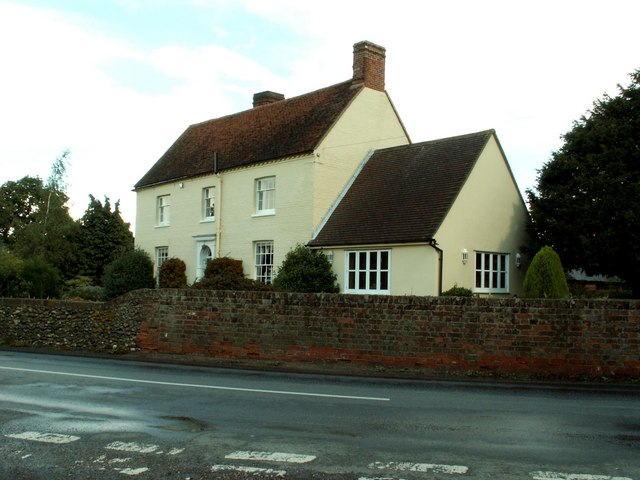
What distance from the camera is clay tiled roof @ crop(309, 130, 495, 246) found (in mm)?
23844

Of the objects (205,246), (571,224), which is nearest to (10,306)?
(205,246)

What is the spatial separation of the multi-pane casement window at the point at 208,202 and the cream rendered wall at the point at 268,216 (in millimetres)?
1076

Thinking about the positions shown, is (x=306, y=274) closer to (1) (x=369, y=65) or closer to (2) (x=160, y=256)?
(1) (x=369, y=65)

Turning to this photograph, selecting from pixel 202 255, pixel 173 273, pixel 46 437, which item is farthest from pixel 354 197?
pixel 46 437

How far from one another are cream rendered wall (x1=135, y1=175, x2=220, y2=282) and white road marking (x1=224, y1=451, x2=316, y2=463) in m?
24.7

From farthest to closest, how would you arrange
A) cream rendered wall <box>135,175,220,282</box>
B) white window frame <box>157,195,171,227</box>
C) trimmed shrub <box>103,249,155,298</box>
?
white window frame <box>157,195,171,227</box>, trimmed shrub <box>103,249,155,298</box>, cream rendered wall <box>135,175,220,282</box>

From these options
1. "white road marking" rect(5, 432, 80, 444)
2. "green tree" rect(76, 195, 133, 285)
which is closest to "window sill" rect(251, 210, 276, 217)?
"white road marking" rect(5, 432, 80, 444)

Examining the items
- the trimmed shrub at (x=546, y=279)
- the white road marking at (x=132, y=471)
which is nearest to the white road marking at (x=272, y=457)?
the white road marking at (x=132, y=471)

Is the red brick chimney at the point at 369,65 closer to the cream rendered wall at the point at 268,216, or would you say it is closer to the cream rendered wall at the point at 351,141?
the cream rendered wall at the point at 351,141

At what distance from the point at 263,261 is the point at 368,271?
19.9ft

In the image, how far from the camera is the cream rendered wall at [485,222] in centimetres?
2362

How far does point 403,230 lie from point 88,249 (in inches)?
1325

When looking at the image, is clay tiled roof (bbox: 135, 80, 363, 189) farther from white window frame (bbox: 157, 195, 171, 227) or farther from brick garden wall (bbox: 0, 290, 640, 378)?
brick garden wall (bbox: 0, 290, 640, 378)

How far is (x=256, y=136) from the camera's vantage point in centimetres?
3128
